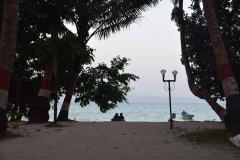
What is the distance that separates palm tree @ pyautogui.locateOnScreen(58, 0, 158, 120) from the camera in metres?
15.1

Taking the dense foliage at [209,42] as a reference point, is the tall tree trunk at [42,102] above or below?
below

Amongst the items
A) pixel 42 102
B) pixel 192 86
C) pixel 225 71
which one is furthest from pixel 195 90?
pixel 42 102

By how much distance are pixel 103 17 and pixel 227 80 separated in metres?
9.29

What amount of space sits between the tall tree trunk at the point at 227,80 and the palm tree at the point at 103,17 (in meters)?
5.47

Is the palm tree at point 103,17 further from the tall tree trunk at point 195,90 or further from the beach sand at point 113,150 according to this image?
the beach sand at point 113,150

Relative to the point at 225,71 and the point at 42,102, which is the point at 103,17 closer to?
the point at 42,102

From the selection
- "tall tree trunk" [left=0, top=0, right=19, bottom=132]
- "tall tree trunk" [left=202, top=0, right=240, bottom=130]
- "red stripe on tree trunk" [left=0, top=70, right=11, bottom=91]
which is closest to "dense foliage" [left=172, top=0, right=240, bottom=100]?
"tall tree trunk" [left=202, top=0, right=240, bottom=130]

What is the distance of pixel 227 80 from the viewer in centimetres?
981

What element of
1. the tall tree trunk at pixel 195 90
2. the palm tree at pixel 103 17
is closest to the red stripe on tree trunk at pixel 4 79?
the palm tree at pixel 103 17

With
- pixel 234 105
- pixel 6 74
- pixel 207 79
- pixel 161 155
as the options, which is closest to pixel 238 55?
pixel 207 79

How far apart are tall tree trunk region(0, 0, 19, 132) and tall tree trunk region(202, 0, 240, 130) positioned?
712 cm

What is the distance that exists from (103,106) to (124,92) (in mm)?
2329

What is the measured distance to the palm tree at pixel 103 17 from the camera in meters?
15.1

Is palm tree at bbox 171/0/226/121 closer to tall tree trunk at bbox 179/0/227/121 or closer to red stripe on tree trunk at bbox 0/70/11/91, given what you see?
tall tree trunk at bbox 179/0/227/121
